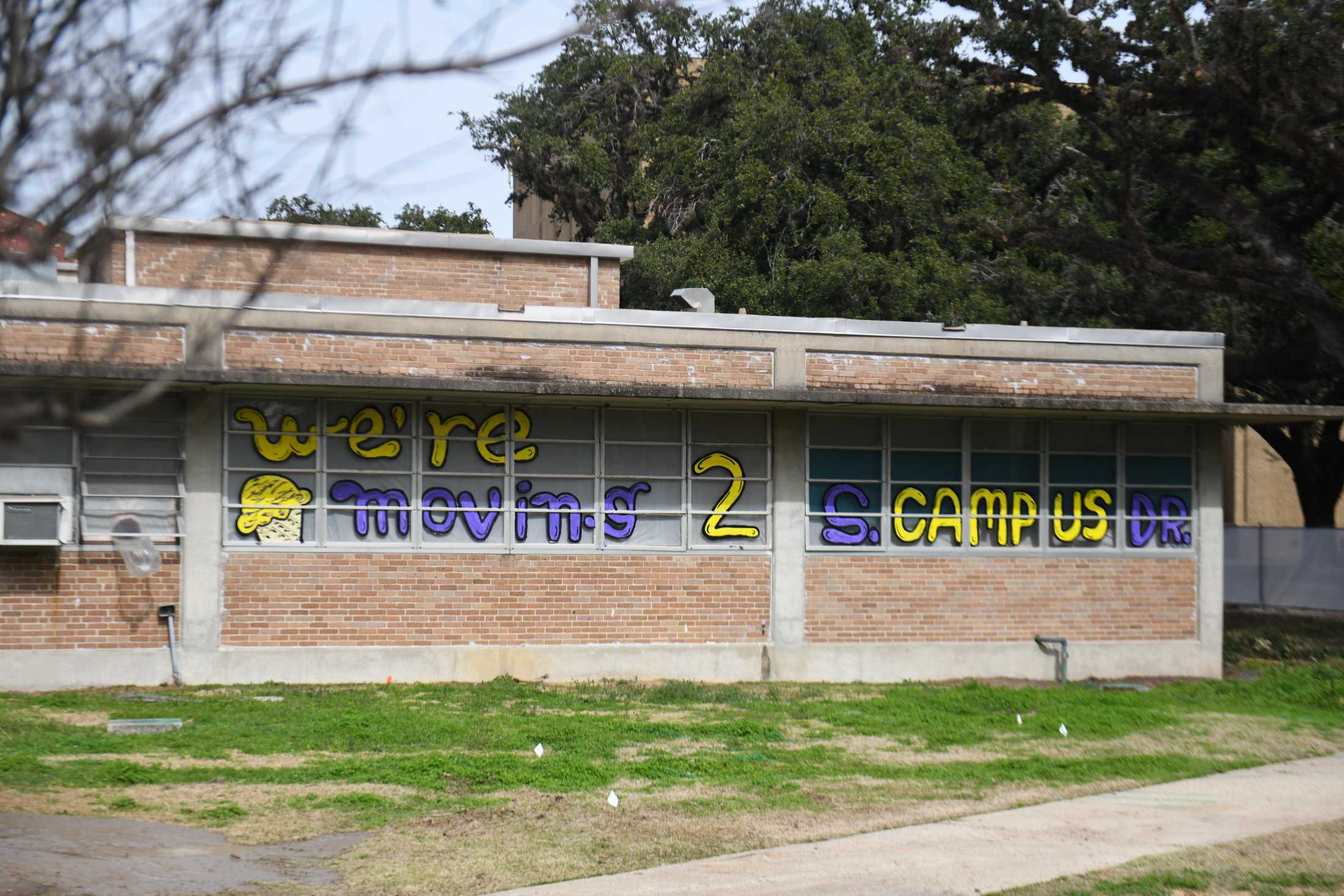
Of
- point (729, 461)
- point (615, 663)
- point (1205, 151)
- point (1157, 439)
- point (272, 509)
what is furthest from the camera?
point (1205, 151)

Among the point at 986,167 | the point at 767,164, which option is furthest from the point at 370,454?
the point at 986,167

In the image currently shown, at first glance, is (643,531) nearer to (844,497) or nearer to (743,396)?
(743,396)

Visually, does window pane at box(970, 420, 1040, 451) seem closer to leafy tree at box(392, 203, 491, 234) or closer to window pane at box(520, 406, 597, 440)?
window pane at box(520, 406, 597, 440)

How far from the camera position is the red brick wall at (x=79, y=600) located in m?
14.5

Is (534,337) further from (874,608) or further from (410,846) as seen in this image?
(410,846)

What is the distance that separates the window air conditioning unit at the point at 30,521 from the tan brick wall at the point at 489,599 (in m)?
1.80

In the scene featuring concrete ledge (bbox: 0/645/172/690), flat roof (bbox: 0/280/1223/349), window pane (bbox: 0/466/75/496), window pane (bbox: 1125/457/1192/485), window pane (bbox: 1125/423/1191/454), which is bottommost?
concrete ledge (bbox: 0/645/172/690)

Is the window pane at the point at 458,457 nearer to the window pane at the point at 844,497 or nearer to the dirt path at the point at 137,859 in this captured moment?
the window pane at the point at 844,497

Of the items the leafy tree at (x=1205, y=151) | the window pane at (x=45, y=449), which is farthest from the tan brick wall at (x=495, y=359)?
the leafy tree at (x=1205, y=151)

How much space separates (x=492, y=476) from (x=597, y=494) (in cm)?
126

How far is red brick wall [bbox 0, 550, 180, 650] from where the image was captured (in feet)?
47.5

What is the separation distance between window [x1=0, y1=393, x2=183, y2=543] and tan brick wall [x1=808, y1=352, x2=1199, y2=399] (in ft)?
24.1

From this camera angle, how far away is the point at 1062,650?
17.3 meters

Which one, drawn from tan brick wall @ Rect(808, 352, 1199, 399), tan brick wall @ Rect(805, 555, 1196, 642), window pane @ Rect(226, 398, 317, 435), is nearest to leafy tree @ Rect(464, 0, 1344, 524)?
tan brick wall @ Rect(808, 352, 1199, 399)
